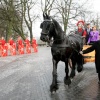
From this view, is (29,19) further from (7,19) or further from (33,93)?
(33,93)

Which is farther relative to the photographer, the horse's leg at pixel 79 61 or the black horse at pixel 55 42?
the horse's leg at pixel 79 61

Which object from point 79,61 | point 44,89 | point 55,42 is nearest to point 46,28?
point 55,42

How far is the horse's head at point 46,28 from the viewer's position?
815 centimetres

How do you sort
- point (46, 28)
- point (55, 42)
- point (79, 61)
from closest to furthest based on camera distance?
point (46, 28) → point (55, 42) → point (79, 61)

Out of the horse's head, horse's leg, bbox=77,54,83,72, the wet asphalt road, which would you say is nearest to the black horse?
the horse's head

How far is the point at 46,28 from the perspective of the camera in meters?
8.29

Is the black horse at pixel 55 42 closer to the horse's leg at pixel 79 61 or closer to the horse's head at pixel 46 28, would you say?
the horse's head at pixel 46 28

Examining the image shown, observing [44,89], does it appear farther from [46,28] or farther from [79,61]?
[79,61]

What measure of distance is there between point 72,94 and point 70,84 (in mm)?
1551

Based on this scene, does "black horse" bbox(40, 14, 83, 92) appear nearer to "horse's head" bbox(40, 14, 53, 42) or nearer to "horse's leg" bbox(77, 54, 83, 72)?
"horse's head" bbox(40, 14, 53, 42)

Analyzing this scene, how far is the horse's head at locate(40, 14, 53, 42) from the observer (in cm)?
815

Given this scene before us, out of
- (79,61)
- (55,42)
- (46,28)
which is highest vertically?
(46,28)

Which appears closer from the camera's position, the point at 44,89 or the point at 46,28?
the point at 46,28

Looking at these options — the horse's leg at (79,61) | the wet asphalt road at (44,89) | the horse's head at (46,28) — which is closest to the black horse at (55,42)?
the horse's head at (46,28)
